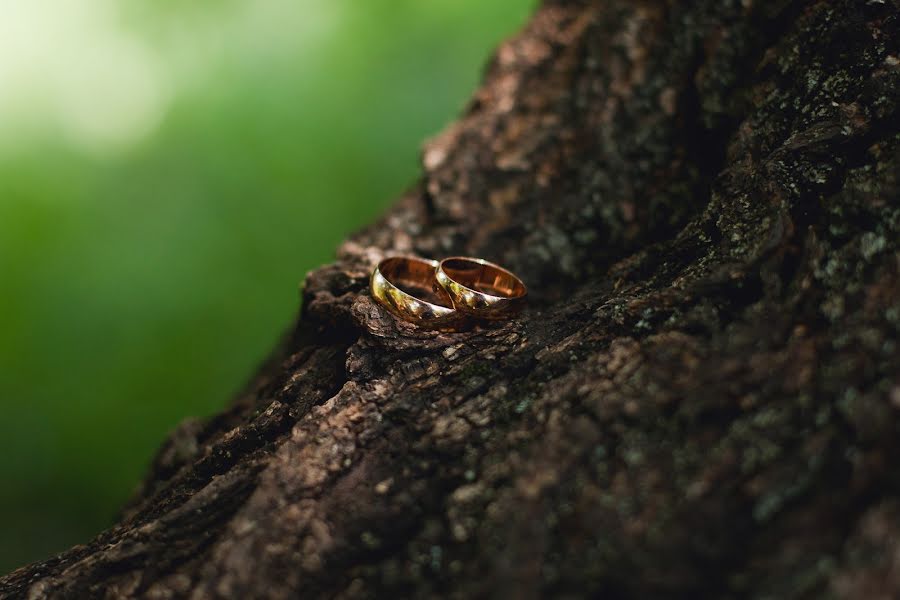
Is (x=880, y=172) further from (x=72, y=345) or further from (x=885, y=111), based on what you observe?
(x=72, y=345)

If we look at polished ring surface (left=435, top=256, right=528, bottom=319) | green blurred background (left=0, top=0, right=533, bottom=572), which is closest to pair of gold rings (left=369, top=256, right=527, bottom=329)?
polished ring surface (left=435, top=256, right=528, bottom=319)

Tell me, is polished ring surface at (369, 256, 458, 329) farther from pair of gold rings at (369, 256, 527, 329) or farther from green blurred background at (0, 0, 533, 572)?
green blurred background at (0, 0, 533, 572)

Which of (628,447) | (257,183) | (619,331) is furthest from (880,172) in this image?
(257,183)

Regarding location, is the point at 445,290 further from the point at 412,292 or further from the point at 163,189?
the point at 163,189

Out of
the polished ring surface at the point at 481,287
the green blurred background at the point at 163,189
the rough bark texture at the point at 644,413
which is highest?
the green blurred background at the point at 163,189

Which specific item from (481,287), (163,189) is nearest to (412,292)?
(481,287)

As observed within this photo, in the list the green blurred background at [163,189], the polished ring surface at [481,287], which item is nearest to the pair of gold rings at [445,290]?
the polished ring surface at [481,287]

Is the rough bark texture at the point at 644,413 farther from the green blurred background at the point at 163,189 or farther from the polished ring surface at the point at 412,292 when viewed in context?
A: the green blurred background at the point at 163,189
